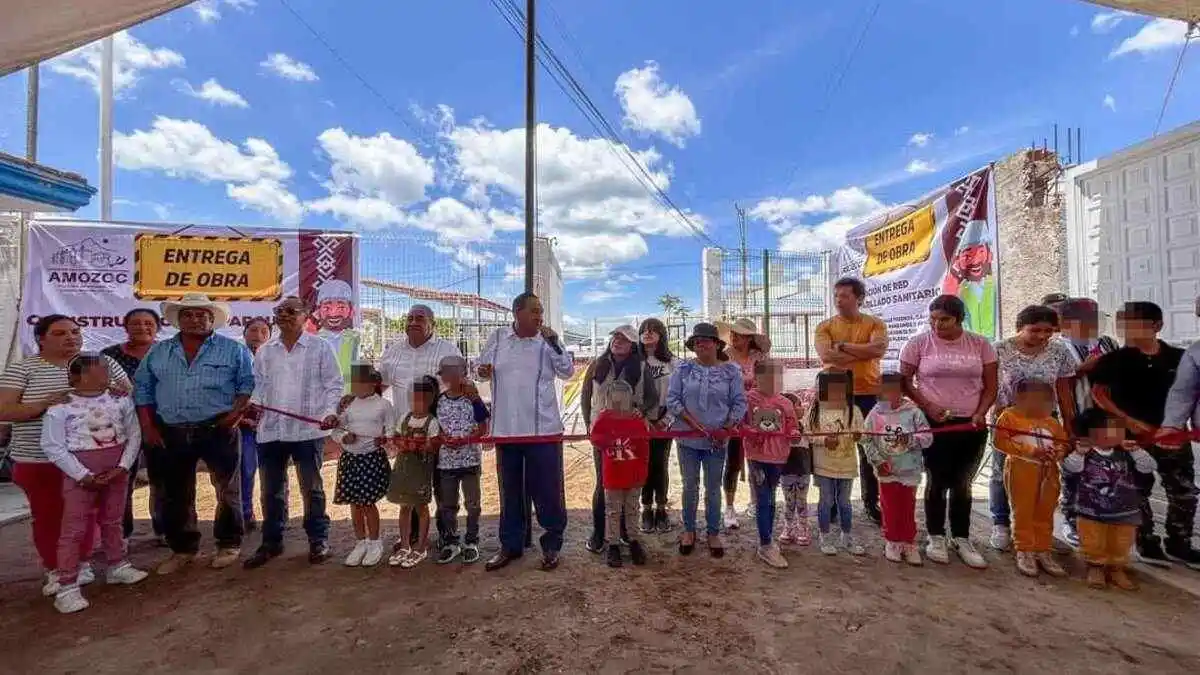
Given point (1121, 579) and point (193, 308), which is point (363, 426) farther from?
point (1121, 579)

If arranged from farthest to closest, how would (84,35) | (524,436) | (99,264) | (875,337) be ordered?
(99,264)
(875,337)
(524,436)
(84,35)

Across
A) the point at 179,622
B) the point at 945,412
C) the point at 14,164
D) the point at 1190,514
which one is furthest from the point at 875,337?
the point at 14,164

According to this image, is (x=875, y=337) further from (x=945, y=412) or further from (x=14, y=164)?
(x=14, y=164)

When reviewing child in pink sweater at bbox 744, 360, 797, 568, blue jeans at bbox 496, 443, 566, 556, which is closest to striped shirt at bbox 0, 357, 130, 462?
blue jeans at bbox 496, 443, 566, 556

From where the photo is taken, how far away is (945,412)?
367 cm

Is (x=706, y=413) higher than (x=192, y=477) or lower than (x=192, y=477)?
higher

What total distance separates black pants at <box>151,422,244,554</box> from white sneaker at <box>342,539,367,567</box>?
0.81 meters

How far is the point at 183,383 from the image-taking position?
360 centimetres

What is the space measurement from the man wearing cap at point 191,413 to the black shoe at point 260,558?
0.50 feet

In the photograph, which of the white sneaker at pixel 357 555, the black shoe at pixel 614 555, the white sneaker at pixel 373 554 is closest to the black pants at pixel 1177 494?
the black shoe at pixel 614 555

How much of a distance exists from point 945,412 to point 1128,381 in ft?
3.46

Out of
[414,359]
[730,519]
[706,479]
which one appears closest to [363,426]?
[414,359]

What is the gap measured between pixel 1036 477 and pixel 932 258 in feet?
8.39

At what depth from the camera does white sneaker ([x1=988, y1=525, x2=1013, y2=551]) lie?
3852 millimetres
